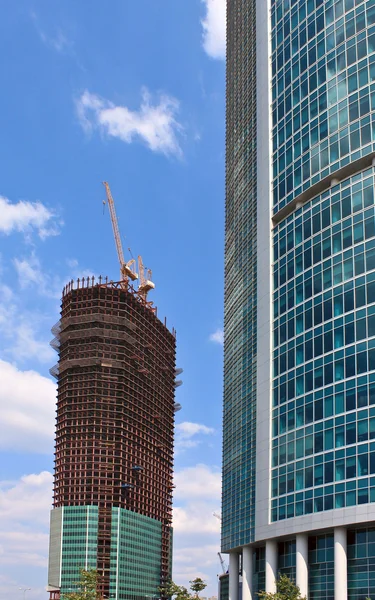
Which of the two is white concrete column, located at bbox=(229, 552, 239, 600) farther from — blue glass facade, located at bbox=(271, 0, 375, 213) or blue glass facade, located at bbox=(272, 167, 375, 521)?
blue glass facade, located at bbox=(271, 0, 375, 213)

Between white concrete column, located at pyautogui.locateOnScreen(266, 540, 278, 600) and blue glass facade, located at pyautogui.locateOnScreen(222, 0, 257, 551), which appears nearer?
white concrete column, located at pyautogui.locateOnScreen(266, 540, 278, 600)

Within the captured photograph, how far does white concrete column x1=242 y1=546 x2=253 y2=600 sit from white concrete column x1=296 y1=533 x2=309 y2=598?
2228cm

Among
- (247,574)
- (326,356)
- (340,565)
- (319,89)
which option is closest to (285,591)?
(340,565)

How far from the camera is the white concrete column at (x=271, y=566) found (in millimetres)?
107312

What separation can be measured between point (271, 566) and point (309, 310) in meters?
32.9

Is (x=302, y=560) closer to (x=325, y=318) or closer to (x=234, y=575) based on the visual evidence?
(x=325, y=318)

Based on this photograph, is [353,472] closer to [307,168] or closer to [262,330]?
[262,330]

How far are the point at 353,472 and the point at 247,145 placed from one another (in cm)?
6555

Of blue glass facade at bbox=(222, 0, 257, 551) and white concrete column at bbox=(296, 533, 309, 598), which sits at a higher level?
blue glass facade at bbox=(222, 0, 257, 551)

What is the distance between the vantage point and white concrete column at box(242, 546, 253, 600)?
11938 centimetres

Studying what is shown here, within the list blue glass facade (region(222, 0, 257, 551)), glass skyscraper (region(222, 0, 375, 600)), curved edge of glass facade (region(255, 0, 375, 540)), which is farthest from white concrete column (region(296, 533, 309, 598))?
blue glass facade (region(222, 0, 257, 551))

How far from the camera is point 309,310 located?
103188 mm

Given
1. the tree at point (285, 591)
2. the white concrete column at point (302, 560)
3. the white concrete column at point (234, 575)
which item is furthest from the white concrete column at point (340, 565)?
the white concrete column at point (234, 575)

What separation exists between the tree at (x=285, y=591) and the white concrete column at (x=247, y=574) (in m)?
19.7
